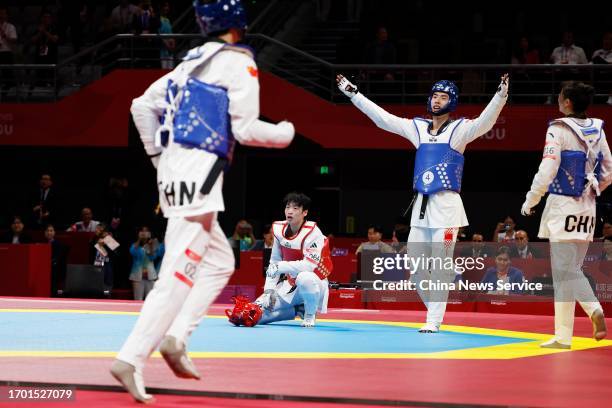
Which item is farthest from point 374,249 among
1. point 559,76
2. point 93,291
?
point 559,76

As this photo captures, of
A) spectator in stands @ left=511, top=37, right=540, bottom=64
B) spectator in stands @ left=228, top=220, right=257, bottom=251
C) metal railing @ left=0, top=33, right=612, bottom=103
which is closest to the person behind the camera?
spectator in stands @ left=228, top=220, right=257, bottom=251

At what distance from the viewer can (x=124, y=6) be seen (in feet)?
68.5

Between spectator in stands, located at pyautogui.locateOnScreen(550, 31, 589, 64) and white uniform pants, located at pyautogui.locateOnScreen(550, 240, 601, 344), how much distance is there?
10.8 meters

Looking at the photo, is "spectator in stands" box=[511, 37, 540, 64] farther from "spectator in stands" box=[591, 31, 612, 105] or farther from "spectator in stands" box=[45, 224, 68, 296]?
"spectator in stands" box=[45, 224, 68, 296]

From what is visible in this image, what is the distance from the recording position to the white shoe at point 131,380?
5.40 meters

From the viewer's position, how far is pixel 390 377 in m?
6.45

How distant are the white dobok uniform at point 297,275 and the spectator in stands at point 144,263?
23.7ft

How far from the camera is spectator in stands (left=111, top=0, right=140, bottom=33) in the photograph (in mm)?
20641

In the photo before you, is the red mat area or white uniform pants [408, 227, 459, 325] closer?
the red mat area

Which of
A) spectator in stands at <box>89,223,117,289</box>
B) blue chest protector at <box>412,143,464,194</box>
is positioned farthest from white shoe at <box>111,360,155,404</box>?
spectator in stands at <box>89,223,117,289</box>

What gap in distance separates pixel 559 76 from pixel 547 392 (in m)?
14.0

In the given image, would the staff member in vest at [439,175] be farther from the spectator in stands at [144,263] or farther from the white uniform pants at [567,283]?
the spectator in stands at [144,263]

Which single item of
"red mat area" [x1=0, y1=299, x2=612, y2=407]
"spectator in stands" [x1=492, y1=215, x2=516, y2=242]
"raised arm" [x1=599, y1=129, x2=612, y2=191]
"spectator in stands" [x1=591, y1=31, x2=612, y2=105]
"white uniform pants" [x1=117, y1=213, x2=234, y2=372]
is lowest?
"red mat area" [x1=0, y1=299, x2=612, y2=407]

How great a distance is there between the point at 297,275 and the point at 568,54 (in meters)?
10.4
